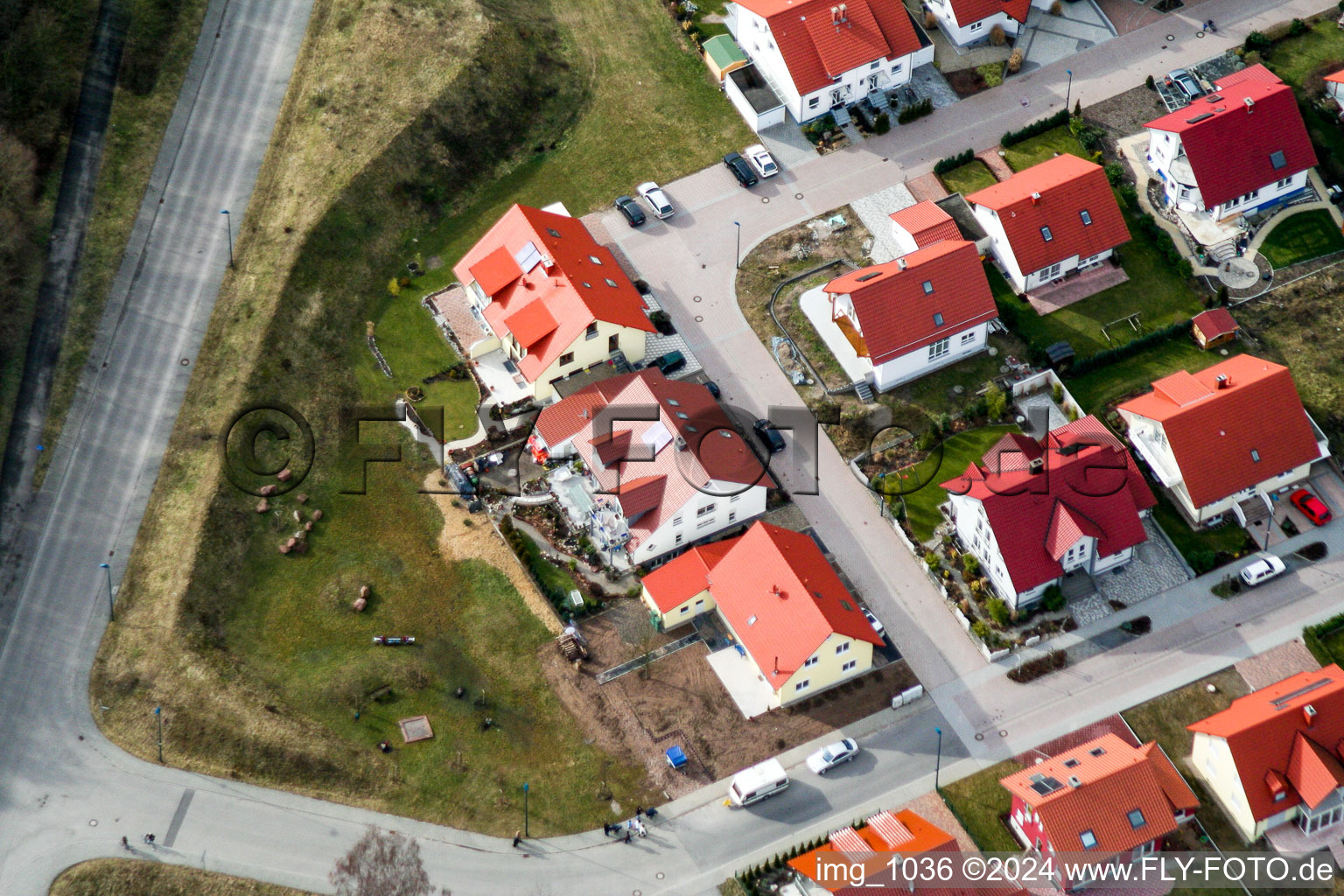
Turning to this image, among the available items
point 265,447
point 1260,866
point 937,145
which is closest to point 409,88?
point 265,447

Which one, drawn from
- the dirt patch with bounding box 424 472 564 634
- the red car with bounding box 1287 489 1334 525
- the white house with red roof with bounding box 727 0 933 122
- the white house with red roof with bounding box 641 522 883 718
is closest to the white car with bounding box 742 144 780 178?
the white house with red roof with bounding box 727 0 933 122

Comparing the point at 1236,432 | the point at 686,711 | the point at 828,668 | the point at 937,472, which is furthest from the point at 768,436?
the point at 1236,432

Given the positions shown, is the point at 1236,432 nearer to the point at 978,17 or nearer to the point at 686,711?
the point at 686,711

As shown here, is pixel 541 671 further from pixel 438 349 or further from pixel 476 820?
pixel 438 349

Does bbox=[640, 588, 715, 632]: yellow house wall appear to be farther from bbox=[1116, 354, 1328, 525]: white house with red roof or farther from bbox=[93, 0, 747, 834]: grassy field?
bbox=[1116, 354, 1328, 525]: white house with red roof

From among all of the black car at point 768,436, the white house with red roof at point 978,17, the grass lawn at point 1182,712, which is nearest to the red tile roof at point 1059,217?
the white house with red roof at point 978,17
